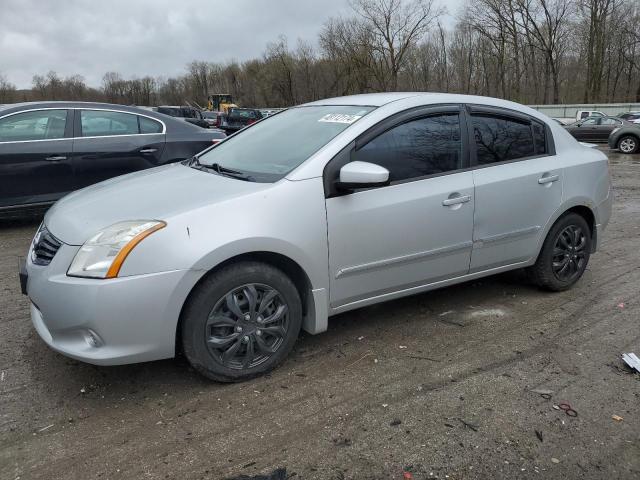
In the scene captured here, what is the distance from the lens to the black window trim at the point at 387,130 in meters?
3.11

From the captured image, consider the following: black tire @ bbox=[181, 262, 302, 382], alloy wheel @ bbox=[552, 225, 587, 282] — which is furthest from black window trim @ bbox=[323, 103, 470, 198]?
alloy wheel @ bbox=[552, 225, 587, 282]

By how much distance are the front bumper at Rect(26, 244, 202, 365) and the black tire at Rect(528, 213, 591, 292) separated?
2.88 metres

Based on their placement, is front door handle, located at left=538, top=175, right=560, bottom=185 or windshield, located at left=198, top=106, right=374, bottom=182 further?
front door handle, located at left=538, top=175, right=560, bottom=185

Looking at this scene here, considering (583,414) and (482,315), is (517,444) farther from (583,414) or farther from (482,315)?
(482,315)

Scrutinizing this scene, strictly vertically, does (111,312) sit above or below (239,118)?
below

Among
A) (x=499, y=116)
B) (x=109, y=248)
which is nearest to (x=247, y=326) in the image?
(x=109, y=248)

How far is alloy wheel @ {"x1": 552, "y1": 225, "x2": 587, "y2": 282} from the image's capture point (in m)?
4.32

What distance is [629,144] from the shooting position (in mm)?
19016

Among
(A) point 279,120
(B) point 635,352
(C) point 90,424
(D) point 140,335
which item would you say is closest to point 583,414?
(B) point 635,352

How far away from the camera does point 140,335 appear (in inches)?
104

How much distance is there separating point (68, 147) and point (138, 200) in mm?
4028

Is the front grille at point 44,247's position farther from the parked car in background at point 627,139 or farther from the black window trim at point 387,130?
the parked car in background at point 627,139

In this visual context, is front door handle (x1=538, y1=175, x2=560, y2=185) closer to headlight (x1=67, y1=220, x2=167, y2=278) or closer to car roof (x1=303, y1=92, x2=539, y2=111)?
car roof (x1=303, y1=92, x2=539, y2=111)

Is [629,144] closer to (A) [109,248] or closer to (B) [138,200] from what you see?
(B) [138,200]
